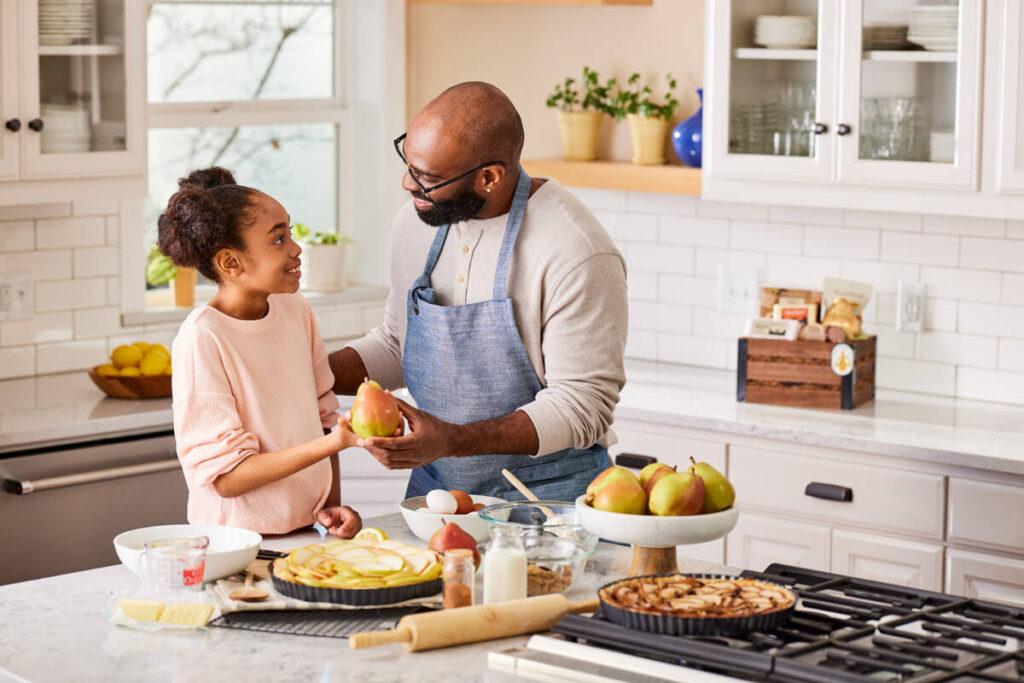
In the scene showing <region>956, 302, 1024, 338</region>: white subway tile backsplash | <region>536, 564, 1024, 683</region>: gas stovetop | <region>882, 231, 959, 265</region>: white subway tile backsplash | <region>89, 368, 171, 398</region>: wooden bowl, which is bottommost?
<region>536, 564, 1024, 683</region>: gas stovetop

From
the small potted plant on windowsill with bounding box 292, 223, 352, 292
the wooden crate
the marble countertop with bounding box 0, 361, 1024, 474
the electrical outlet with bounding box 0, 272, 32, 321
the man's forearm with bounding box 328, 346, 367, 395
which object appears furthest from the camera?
the small potted plant on windowsill with bounding box 292, 223, 352, 292

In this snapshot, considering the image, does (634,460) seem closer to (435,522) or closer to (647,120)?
(647,120)

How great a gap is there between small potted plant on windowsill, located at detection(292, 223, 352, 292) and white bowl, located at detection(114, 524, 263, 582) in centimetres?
268

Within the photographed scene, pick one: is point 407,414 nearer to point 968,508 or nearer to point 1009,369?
point 968,508

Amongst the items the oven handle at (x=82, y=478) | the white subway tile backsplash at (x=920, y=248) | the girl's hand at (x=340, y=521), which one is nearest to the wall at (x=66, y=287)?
the oven handle at (x=82, y=478)

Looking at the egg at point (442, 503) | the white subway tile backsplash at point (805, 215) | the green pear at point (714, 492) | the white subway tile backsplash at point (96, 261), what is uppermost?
the white subway tile backsplash at point (805, 215)

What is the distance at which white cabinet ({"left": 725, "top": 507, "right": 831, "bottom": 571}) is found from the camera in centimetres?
402

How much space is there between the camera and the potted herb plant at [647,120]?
188 inches

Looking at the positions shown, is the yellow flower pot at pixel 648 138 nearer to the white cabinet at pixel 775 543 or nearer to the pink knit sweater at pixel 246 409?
the white cabinet at pixel 775 543

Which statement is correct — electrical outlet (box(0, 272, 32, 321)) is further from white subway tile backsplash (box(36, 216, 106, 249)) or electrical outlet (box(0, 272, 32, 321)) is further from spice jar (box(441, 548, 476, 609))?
spice jar (box(441, 548, 476, 609))

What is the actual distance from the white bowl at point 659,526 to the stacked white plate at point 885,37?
2.15 metres

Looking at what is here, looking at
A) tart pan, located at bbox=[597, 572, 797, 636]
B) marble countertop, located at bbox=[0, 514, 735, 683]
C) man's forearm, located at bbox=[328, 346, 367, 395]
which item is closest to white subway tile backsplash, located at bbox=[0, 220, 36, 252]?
man's forearm, located at bbox=[328, 346, 367, 395]

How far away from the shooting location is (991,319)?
4340mm

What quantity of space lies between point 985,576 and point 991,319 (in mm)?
905
